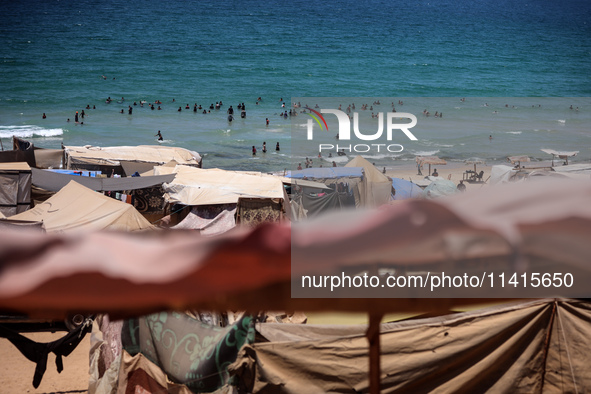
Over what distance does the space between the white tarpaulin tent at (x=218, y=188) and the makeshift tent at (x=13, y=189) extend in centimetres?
276

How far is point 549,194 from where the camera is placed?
4.88 ft

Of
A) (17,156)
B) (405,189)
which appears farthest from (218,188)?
(17,156)

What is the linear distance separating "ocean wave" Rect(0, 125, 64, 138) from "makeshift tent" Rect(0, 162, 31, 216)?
26.0m

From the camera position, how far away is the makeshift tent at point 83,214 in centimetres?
923

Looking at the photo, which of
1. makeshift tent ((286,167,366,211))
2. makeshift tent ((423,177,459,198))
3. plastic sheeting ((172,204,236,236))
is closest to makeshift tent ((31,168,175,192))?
plastic sheeting ((172,204,236,236))

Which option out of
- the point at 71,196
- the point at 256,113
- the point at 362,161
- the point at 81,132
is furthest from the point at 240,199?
the point at 256,113

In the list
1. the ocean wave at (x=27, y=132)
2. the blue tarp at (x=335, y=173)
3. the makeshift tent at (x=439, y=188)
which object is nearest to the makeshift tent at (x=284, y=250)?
the blue tarp at (x=335, y=173)

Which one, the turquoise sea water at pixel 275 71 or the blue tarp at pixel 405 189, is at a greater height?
the turquoise sea water at pixel 275 71

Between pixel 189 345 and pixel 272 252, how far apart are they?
2465 millimetres

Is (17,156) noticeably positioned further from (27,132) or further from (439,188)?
(27,132)

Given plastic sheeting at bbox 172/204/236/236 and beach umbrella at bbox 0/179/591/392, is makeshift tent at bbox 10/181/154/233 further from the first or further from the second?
beach umbrella at bbox 0/179/591/392

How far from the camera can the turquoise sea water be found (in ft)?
120

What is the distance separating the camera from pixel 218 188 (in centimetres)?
1191

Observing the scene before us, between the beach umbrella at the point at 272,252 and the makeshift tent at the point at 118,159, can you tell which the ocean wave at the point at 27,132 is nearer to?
the makeshift tent at the point at 118,159
